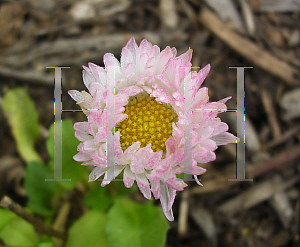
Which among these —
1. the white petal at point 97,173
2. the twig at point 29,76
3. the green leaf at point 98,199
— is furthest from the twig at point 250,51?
the white petal at point 97,173

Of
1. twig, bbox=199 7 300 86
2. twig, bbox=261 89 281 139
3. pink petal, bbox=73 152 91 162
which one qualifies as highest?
twig, bbox=199 7 300 86

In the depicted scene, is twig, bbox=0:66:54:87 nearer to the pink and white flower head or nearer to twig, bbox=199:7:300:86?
the pink and white flower head

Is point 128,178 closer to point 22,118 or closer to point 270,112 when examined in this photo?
point 22,118

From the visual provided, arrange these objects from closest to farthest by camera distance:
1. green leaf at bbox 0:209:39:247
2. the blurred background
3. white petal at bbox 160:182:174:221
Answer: white petal at bbox 160:182:174:221
green leaf at bbox 0:209:39:247
the blurred background

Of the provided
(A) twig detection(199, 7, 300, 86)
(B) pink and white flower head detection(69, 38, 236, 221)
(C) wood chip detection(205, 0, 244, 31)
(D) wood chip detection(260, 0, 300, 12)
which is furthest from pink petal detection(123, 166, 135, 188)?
(D) wood chip detection(260, 0, 300, 12)

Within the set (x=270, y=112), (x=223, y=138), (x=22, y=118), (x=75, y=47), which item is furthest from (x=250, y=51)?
(x=22, y=118)

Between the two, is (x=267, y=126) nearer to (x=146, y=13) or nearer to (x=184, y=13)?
(x=184, y=13)

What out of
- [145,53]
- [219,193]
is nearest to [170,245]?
[219,193]
